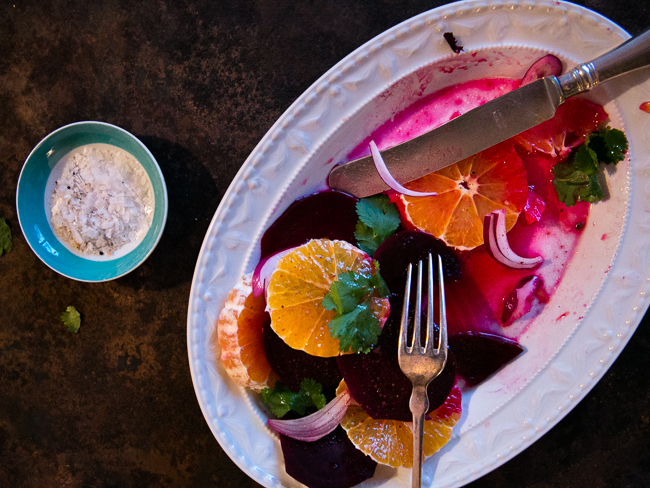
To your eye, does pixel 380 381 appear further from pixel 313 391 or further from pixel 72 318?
pixel 72 318

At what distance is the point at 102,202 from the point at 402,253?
1.39m

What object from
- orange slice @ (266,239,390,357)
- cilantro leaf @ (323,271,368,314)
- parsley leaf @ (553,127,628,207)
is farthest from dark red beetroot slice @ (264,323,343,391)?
parsley leaf @ (553,127,628,207)

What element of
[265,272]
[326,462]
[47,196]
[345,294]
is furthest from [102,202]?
[326,462]

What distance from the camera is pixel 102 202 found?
1.74 m

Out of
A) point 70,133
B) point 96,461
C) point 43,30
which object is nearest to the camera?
point 70,133

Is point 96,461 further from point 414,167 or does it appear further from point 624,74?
point 624,74

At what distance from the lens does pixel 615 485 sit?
193cm

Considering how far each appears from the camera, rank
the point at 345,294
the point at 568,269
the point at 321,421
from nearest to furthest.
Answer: the point at 345,294, the point at 321,421, the point at 568,269

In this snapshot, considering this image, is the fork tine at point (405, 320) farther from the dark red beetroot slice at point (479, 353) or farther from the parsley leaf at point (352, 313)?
the dark red beetroot slice at point (479, 353)

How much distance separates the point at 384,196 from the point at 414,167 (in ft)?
0.57

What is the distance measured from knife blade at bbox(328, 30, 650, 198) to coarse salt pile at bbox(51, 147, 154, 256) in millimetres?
923

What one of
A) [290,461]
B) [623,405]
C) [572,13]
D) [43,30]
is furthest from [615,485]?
[43,30]

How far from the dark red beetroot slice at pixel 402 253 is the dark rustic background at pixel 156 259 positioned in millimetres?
855

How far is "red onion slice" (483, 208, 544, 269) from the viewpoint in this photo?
62.8 inches
